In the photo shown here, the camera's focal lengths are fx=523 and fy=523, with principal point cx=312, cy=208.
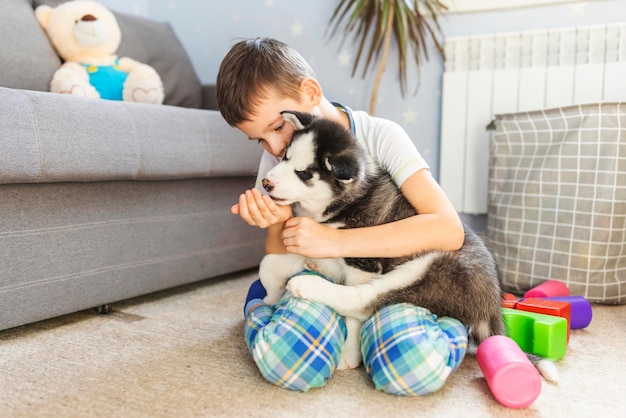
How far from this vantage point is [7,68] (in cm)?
212

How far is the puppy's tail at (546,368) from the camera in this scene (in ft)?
4.02

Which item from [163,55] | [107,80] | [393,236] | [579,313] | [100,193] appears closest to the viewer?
[393,236]

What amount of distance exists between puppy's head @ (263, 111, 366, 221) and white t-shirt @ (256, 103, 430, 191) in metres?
0.12

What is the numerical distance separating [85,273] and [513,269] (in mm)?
1606

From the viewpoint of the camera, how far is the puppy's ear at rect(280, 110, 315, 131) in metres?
1.34

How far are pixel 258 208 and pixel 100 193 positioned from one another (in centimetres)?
67

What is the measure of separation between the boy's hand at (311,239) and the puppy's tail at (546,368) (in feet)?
1.81

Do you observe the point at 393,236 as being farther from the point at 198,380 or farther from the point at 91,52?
the point at 91,52

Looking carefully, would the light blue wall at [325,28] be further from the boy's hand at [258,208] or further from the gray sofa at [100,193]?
the boy's hand at [258,208]

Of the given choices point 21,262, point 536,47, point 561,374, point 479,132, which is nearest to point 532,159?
point 479,132

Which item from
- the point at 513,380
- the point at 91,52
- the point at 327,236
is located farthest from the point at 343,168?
the point at 91,52

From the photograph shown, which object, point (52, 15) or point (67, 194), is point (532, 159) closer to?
point (67, 194)

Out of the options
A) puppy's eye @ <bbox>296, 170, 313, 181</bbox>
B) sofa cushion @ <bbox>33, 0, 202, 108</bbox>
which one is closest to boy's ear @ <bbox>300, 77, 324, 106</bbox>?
puppy's eye @ <bbox>296, 170, 313, 181</bbox>

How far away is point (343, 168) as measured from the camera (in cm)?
120
